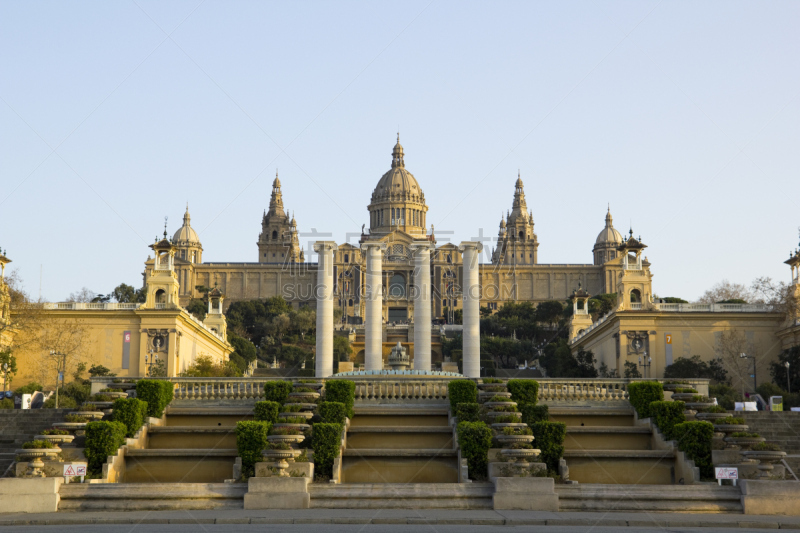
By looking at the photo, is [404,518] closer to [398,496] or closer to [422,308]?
[398,496]

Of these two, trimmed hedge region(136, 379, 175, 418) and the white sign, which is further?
trimmed hedge region(136, 379, 175, 418)

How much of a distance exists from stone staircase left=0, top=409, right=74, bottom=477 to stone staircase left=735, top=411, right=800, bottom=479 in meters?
25.6

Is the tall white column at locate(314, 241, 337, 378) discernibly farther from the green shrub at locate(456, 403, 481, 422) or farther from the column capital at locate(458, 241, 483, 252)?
the green shrub at locate(456, 403, 481, 422)

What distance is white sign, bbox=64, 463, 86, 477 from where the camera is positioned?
93.3ft

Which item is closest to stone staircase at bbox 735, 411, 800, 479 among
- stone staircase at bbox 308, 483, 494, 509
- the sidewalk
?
the sidewalk

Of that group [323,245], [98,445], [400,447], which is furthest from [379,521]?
[323,245]

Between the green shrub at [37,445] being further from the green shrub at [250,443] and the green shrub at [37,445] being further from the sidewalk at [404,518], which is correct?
the green shrub at [250,443]

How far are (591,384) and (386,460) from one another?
1086cm

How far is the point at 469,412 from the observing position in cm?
3303

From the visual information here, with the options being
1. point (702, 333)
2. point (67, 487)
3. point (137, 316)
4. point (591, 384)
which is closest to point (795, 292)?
point (702, 333)

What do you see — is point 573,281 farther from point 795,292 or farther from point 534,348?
point 795,292

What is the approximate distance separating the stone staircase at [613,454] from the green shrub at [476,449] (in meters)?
3.32

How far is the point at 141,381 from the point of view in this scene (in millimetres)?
34781

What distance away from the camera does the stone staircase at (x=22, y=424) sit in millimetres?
33469
